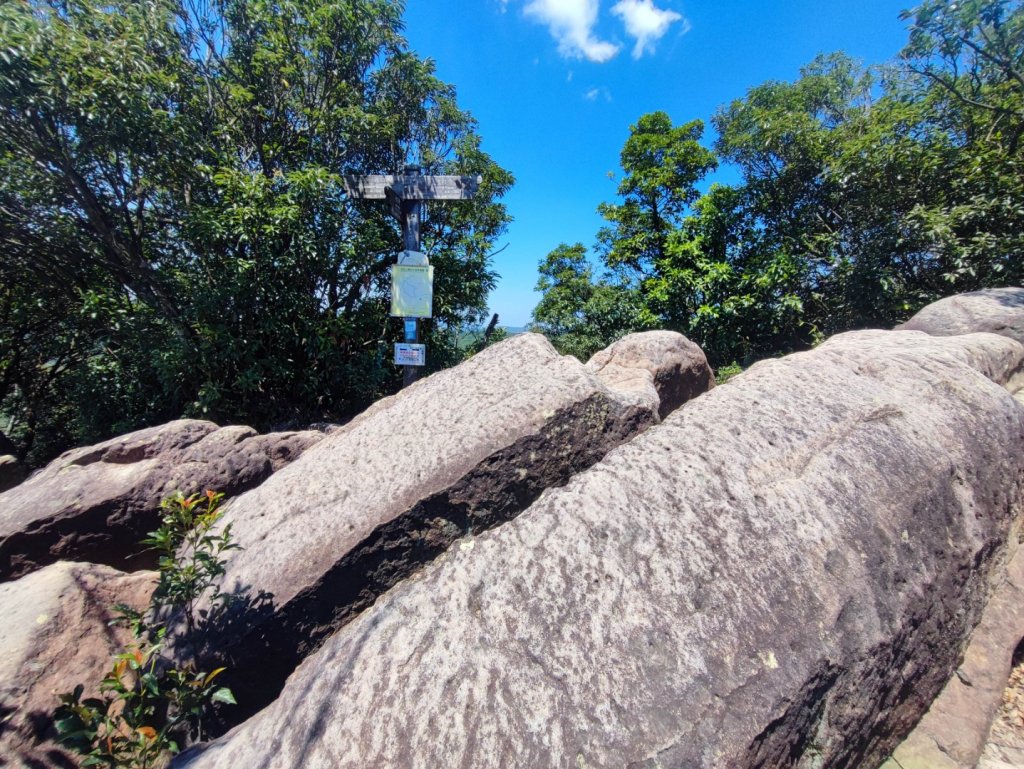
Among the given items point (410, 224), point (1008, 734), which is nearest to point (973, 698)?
point (1008, 734)

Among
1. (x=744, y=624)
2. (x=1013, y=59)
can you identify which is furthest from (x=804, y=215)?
(x=744, y=624)

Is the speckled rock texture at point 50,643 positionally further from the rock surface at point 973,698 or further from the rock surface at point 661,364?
the rock surface at point 973,698

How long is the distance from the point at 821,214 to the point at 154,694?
10.8 metres

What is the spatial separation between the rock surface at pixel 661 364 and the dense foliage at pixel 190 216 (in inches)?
157

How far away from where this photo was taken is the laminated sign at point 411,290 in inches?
220

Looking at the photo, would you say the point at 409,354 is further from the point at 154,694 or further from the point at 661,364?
the point at 154,694

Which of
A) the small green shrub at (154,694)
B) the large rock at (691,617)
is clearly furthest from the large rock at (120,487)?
the large rock at (691,617)

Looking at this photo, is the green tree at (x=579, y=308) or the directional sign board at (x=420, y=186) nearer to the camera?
the directional sign board at (x=420, y=186)

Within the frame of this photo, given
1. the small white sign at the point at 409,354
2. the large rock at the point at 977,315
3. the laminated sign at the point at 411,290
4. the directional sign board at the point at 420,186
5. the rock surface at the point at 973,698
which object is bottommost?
the rock surface at the point at 973,698

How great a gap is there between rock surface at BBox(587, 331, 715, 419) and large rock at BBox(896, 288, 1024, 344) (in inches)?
90.4

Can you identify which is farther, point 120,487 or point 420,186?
point 420,186

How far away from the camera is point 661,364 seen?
13.0 feet

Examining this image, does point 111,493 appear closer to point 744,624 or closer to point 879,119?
point 744,624

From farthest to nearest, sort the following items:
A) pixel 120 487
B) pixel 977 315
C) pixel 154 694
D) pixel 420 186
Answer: pixel 420 186 → pixel 977 315 → pixel 120 487 → pixel 154 694
